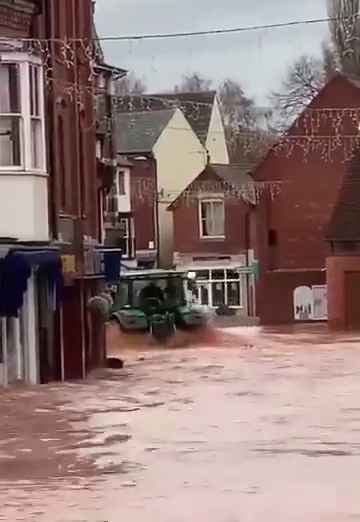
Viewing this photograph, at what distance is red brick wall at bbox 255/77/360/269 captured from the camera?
6294 cm

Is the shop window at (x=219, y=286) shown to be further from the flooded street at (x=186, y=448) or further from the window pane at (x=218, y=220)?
the flooded street at (x=186, y=448)

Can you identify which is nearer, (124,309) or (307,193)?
(124,309)

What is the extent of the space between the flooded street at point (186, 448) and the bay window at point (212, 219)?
39719 mm

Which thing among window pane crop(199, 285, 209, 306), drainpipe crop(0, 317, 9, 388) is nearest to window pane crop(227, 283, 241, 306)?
window pane crop(199, 285, 209, 306)

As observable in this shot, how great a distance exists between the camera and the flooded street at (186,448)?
1352 cm

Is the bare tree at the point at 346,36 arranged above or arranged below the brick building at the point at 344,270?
above

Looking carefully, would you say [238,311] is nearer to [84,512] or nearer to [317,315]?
[317,315]

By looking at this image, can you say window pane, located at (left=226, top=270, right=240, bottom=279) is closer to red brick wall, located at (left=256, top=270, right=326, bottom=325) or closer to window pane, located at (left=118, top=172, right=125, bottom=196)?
window pane, located at (left=118, top=172, right=125, bottom=196)

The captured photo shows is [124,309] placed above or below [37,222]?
below

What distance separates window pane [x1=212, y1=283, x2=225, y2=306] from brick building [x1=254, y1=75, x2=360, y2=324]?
8.19 metres

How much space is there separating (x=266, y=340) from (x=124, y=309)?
5.48 m

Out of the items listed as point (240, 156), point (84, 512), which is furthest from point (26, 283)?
point (240, 156)

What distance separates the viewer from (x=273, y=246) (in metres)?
63.8

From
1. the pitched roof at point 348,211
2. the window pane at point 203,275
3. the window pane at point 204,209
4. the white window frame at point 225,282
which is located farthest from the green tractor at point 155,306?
the window pane at point 204,209
